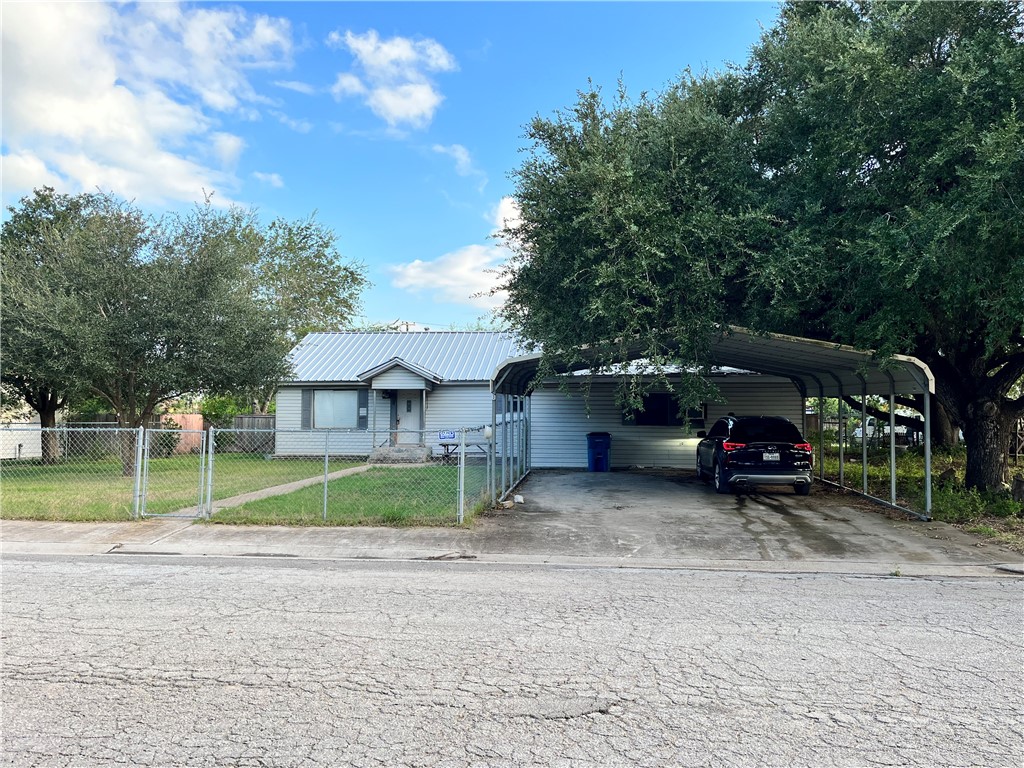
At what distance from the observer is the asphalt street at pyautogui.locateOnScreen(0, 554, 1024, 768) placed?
11.2 feet

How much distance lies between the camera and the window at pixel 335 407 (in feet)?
78.5

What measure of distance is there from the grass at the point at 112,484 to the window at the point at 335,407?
1.71 metres

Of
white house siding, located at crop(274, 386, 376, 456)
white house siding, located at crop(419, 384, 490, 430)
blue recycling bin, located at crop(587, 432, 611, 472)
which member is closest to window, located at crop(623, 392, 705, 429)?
blue recycling bin, located at crop(587, 432, 611, 472)

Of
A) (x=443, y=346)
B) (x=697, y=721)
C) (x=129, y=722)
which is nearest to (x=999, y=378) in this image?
(x=697, y=721)

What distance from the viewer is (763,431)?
14.0m

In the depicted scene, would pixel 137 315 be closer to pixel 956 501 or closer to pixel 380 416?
pixel 380 416

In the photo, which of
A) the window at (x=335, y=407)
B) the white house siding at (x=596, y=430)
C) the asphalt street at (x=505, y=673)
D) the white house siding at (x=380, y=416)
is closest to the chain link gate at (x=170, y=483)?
the white house siding at (x=380, y=416)

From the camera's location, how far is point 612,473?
19.5m

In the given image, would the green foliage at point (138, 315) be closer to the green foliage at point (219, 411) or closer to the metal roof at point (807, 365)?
the metal roof at point (807, 365)

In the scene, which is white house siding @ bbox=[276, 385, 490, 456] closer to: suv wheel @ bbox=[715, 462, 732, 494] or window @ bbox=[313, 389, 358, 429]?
window @ bbox=[313, 389, 358, 429]

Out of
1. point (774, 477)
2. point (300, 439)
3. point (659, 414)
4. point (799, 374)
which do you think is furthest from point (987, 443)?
point (300, 439)

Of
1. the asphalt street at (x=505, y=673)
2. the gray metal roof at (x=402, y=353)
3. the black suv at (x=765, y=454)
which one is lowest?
the asphalt street at (x=505, y=673)

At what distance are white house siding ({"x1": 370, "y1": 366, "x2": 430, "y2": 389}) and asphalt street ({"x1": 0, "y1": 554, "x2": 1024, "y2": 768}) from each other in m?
15.4

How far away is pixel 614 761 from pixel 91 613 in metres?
4.77
